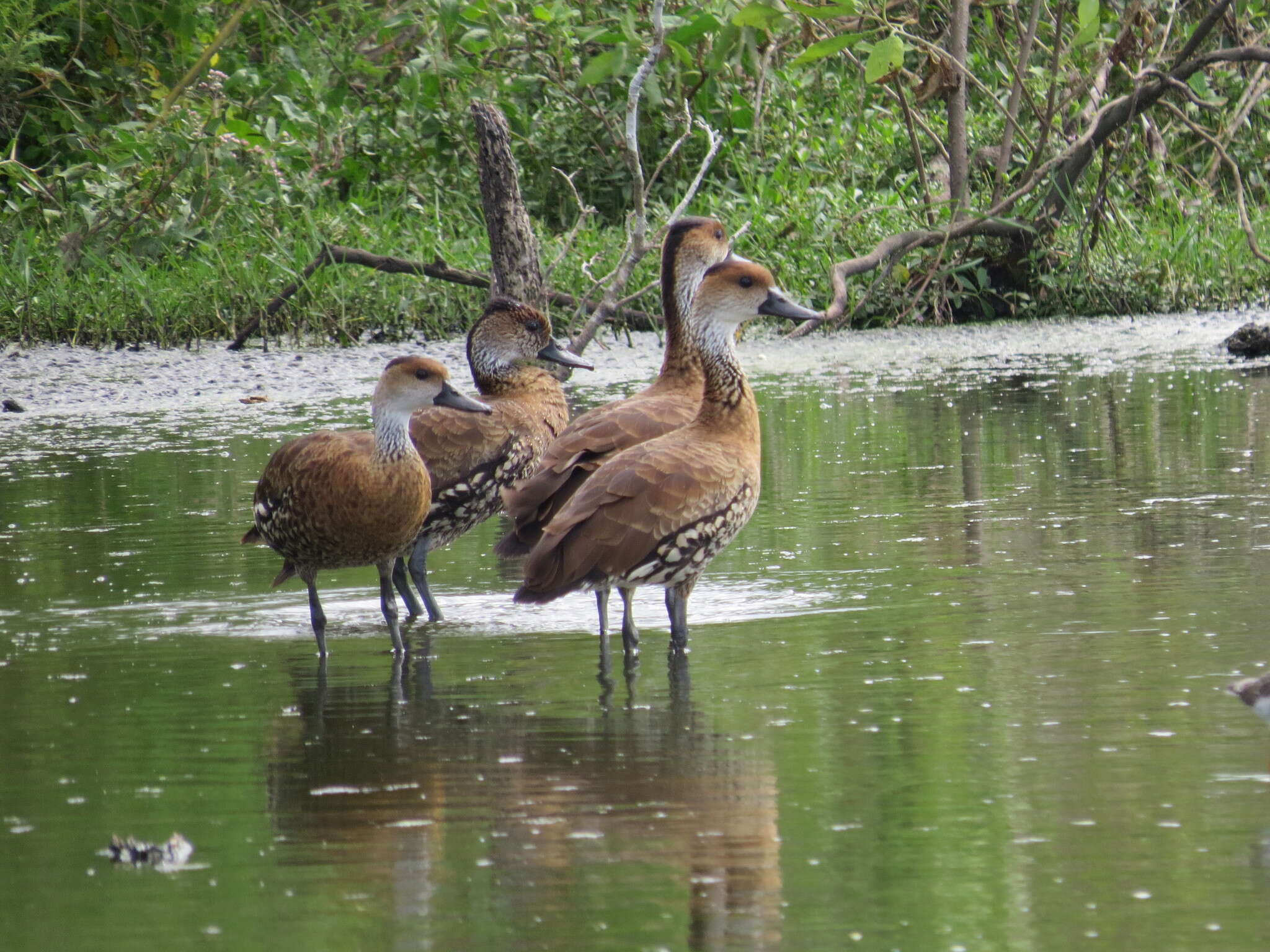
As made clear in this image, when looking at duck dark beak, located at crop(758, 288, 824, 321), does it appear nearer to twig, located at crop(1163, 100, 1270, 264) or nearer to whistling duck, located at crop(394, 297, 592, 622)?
whistling duck, located at crop(394, 297, 592, 622)

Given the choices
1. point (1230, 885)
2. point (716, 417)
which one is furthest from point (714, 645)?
point (1230, 885)

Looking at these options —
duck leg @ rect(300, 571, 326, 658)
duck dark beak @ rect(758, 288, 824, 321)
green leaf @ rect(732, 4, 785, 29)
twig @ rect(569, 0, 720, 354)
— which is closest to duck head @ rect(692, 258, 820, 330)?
duck dark beak @ rect(758, 288, 824, 321)

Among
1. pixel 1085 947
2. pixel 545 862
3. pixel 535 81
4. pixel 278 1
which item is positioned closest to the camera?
pixel 1085 947

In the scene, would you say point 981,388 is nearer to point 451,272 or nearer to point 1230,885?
point 451,272

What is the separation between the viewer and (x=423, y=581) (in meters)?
7.04

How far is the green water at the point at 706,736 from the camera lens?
11.9ft

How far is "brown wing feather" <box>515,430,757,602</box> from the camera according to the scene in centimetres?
570

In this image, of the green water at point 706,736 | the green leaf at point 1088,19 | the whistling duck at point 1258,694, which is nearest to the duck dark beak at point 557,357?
the green water at point 706,736

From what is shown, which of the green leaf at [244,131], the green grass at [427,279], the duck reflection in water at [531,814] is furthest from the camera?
the green leaf at [244,131]

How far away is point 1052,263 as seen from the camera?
1474 centimetres

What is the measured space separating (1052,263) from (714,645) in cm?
939

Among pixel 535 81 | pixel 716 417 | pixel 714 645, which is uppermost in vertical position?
pixel 535 81

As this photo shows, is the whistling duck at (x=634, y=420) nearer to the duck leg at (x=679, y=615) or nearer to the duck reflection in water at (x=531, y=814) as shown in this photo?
the duck leg at (x=679, y=615)

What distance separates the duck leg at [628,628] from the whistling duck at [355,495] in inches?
27.8
